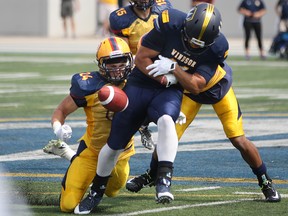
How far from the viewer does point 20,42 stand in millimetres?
34406

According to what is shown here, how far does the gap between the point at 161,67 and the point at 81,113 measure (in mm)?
7087

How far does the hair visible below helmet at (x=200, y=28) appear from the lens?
7227mm

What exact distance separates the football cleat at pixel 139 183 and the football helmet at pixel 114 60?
0.96m

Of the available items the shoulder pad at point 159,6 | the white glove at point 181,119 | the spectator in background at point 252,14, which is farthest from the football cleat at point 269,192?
the spectator in background at point 252,14

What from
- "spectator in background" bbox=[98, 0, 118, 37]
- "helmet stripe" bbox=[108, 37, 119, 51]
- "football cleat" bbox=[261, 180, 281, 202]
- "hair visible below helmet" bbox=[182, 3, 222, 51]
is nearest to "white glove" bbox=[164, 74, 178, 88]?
"hair visible below helmet" bbox=[182, 3, 222, 51]

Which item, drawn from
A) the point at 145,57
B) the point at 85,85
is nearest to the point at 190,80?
the point at 145,57

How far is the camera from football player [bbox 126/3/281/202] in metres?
7.29

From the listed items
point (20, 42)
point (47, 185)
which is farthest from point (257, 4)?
point (47, 185)

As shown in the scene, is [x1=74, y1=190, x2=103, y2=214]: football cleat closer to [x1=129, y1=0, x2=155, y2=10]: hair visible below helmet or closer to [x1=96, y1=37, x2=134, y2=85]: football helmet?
[x1=96, y1=37, x2=134, y2=85]: football helmet

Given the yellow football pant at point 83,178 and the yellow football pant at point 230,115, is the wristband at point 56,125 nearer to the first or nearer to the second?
the yellow football pant at point 83,178

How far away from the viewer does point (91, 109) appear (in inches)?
300

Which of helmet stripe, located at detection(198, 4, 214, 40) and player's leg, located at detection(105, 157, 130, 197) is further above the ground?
helmet stripe, located at detection(198, 4, 214, 40)

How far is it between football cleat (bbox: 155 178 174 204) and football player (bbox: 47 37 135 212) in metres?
0.62

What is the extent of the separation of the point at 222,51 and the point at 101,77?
3.12 ft
